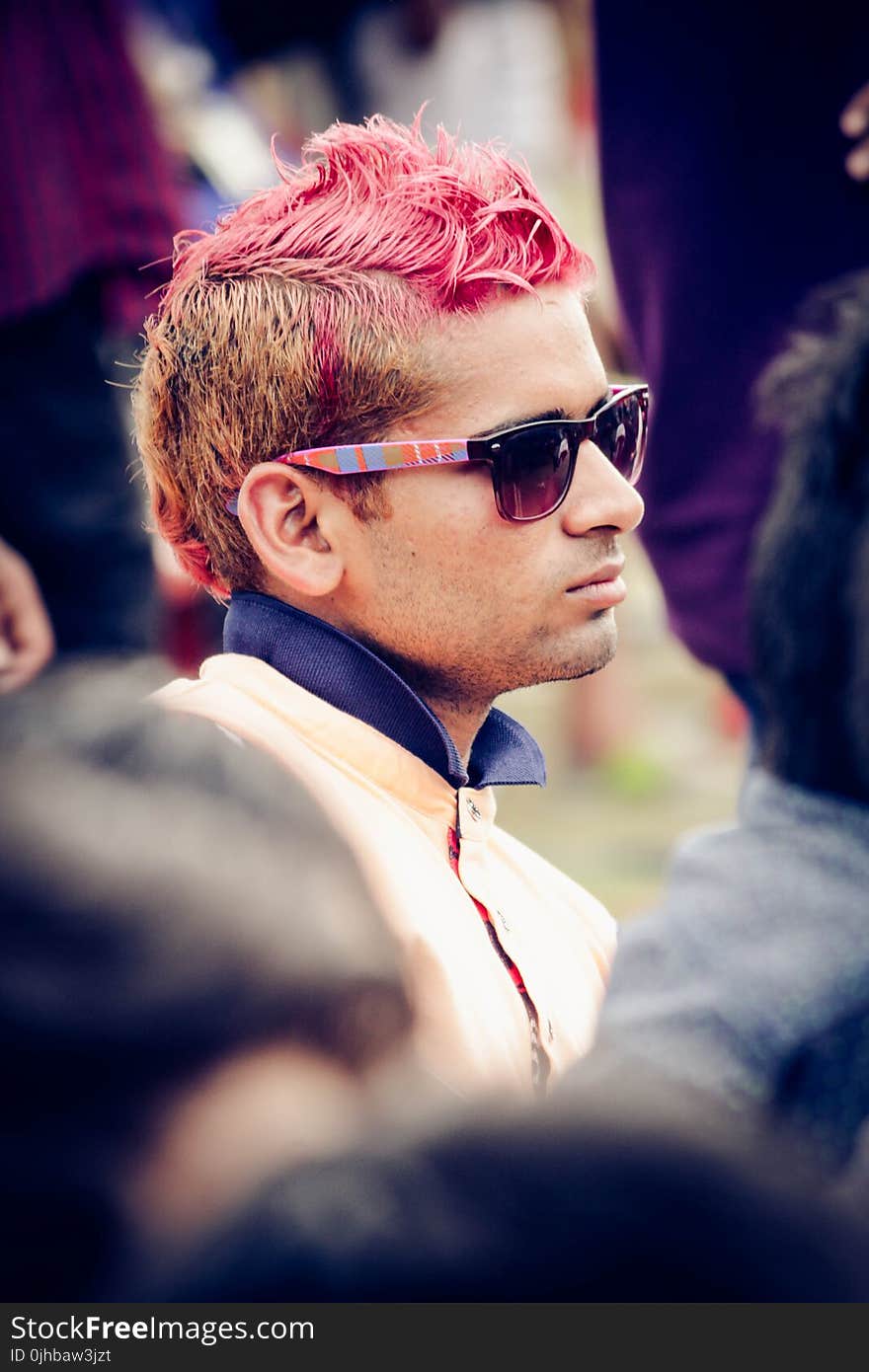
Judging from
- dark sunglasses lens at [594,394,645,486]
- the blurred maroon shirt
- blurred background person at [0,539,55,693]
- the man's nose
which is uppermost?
the blurred maroon shirt

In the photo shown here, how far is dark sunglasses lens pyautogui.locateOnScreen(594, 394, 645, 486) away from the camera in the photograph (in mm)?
1089

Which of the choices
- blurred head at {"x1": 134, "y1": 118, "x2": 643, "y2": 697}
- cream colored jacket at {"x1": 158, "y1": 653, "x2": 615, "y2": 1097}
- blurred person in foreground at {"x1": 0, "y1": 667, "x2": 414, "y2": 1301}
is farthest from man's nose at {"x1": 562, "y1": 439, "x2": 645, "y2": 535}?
blurred person in foreground at {"x1": 0, "y1": 667, "x2": 414, "y2": 1301}

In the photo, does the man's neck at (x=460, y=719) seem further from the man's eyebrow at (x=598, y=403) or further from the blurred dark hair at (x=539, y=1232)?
the blurred dark hair at (x=539, y=1232)

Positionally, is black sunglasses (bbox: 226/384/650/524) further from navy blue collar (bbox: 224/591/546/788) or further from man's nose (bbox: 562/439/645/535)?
navy blue collar (bbox: 224/591/546/788)

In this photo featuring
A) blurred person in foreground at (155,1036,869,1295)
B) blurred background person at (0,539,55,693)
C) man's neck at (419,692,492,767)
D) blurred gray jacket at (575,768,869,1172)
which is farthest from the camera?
blurred background person at (0,539,55,693)

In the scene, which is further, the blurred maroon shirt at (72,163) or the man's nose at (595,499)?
the blurred maroon shirt at (72,163)

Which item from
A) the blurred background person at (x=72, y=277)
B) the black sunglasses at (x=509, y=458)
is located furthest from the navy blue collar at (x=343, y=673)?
the blurred background person at (x=72, y=277)

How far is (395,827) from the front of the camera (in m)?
0.99

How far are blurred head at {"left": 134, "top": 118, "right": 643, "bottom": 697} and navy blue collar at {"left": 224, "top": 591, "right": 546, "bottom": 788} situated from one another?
36 millimetres

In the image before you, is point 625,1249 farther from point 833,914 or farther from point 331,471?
point 331,471

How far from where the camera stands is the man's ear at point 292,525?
3.43 ft

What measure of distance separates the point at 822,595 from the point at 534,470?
0.24m

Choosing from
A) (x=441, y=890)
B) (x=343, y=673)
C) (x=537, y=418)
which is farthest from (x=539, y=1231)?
(x=537, y=418)

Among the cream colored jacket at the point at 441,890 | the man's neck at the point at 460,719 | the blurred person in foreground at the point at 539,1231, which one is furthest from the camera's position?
the man's neck at the point at 460,719
